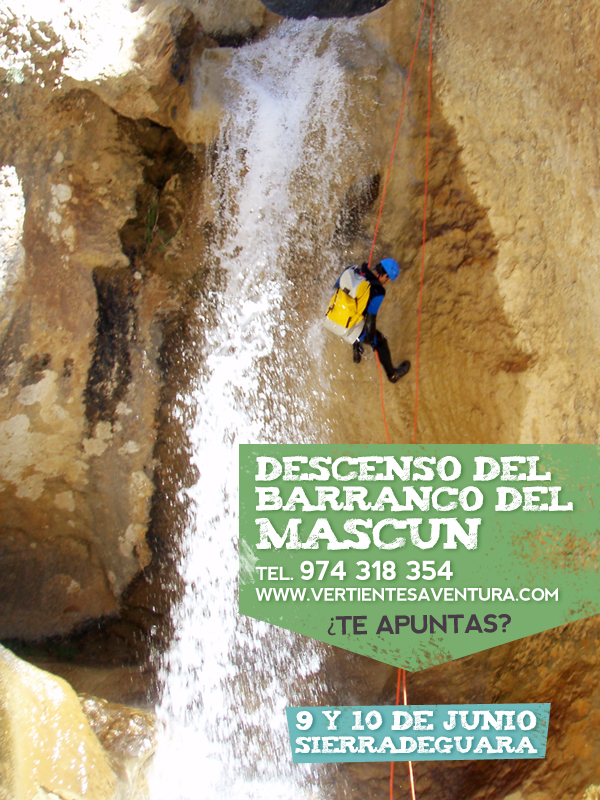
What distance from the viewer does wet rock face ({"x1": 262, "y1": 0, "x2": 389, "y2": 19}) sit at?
13.8 feet

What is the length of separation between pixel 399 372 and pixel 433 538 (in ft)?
4.18

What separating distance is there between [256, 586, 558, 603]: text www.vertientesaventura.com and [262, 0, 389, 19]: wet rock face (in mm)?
4411

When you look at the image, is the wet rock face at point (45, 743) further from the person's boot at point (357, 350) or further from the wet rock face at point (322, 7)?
the wet rock face at point (322, 7)

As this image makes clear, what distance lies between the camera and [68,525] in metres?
3.70

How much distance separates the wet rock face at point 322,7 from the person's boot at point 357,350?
281cm

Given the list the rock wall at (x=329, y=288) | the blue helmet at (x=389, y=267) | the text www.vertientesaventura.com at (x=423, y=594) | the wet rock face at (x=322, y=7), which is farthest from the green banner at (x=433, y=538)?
the wet rock face at (x=322, y=7)

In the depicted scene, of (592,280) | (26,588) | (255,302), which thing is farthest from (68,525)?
(592,280)

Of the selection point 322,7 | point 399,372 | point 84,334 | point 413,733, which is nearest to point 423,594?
point 413,733

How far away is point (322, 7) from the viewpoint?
4.28 metres

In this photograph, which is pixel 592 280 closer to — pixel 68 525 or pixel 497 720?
pixel 497 720

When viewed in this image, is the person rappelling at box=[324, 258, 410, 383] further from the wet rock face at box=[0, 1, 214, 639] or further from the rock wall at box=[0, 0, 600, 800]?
the wet rock face at box=[0, 1, 214, 639]

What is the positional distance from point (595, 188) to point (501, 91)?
0.90 m

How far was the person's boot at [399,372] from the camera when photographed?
352cm

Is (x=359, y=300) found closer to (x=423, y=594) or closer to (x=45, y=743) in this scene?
(x=423, y=594)
